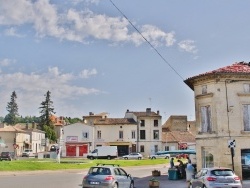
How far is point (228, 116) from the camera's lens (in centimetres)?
2580

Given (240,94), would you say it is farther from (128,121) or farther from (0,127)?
(0,127)

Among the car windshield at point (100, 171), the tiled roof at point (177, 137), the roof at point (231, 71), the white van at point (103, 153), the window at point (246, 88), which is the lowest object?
the white van at point (103, 153)

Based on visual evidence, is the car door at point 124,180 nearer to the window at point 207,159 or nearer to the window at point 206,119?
the window at point 207,159

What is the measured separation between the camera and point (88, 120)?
87.9 m

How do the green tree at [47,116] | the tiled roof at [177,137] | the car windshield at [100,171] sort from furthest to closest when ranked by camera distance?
the green tree at [47,116], the tiled roof at [177,137], the car windshield at [100,171]

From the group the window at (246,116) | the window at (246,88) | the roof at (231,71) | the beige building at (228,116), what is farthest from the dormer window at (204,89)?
the window at (246,116)

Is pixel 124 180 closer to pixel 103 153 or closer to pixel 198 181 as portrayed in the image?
pixel 198 181

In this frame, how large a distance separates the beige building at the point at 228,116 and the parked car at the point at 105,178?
8287 mm

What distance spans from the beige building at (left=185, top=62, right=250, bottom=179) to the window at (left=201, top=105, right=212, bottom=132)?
0.23 feet

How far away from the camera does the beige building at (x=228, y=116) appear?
25547mm

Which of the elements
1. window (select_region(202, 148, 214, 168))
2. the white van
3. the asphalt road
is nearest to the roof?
window (select_region(202, 148, 214, 168))

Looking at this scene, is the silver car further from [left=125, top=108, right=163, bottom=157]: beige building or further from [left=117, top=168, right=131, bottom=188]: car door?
[left=125, top=108, right=163, bottom=157]: beige building

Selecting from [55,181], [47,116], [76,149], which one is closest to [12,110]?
[47,116]

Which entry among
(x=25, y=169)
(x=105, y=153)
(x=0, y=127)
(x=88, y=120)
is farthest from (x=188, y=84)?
(x=0, y=127)
